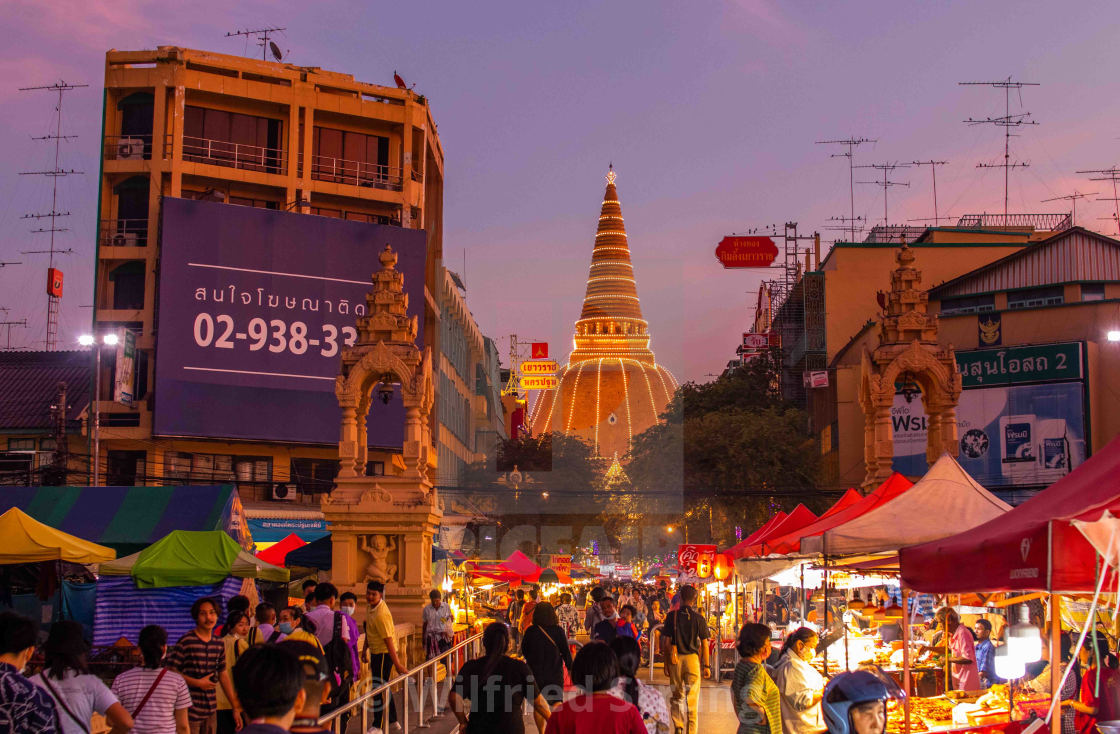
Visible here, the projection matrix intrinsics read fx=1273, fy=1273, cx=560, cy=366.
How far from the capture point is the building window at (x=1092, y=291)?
150ft

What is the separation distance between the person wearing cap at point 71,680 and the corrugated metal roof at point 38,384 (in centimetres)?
4281

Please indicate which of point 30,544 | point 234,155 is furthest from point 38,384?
point 30,544

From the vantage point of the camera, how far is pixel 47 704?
6828mm

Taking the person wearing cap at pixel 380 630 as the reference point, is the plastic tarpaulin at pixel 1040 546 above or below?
above

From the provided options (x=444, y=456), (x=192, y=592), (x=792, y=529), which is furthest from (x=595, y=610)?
(x=444, y=456)

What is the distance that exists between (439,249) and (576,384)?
79355mm

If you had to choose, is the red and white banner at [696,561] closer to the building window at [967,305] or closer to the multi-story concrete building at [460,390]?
the building window at [967,305]

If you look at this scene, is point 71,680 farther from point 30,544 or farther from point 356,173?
point 356,173

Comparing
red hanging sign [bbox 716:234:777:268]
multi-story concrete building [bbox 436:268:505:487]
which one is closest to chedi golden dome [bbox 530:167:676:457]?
multi-story concrete building [bbox 436:268:505:487]

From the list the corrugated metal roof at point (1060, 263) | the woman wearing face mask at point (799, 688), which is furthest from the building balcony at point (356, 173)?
the woman wearing face mask at point (799, 688)

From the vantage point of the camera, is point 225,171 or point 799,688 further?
point 225,171

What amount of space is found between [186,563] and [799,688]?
31.1 feet

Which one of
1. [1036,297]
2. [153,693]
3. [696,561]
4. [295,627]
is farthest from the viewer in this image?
[1036,297]

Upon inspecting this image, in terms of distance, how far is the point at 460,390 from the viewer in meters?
78.2
